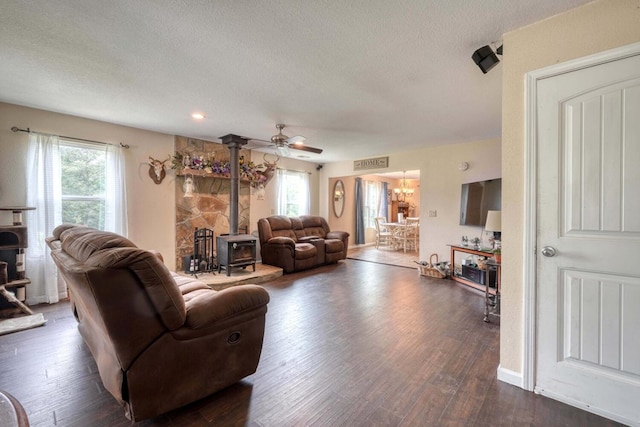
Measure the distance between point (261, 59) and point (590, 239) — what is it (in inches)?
100

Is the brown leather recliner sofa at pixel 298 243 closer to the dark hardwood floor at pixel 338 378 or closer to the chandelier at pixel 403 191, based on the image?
the dark hardwood floor at pixel 338 378

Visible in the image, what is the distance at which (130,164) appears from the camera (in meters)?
4.13

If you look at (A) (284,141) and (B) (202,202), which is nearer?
(A) (284,141)

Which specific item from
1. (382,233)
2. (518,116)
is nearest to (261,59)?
(518,116)

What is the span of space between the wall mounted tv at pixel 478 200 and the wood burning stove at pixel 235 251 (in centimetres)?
358

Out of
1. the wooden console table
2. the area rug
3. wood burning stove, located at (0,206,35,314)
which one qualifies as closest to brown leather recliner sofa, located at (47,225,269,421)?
the area rug

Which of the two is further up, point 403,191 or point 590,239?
point 403,191

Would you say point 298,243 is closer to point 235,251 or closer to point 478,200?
point 235,251

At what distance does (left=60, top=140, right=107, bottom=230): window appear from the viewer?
3.64m

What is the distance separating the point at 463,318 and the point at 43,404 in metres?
3.51

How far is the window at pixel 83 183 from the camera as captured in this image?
3.64 m

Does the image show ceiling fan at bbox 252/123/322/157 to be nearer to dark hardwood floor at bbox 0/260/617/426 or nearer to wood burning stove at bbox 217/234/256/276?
wood burning stove at bbox 217/234/256/276

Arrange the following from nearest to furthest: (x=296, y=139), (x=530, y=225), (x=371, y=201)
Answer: (x=530, y=225)
(x=296, y=139)
(x=371, y=201)

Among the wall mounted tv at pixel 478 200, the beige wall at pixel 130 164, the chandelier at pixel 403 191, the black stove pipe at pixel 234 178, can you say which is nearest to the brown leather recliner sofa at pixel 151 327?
the beige wall at pixel 130 164
